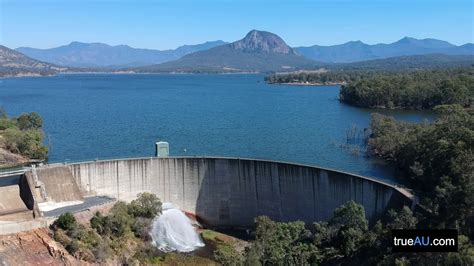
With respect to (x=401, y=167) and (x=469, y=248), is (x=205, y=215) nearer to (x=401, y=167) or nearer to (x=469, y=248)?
(x=401, y=167)

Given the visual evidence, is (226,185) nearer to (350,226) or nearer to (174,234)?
(174,234)

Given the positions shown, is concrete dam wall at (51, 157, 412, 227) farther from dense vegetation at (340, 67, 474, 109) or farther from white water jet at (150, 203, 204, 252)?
dense vegetation at (340, 67, 474, 109)

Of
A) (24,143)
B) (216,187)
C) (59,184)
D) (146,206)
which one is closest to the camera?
(146,206)

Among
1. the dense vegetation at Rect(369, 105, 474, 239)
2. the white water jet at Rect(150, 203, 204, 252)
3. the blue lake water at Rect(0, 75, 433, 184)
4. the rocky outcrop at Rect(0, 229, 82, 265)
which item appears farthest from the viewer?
the blue lake water at Rect(0, 75, 433, 184)

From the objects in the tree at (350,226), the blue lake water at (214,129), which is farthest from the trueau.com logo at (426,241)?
→ the blue lake water at (214,129)

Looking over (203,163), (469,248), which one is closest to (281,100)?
(203,163)

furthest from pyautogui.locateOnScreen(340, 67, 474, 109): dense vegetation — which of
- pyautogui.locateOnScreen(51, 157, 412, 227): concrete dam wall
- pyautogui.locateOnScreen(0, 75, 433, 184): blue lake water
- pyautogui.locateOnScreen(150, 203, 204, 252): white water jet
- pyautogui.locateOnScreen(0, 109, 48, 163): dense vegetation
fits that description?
pyautogui.locateOnScreen(150, 203, 204, 252): white water jet

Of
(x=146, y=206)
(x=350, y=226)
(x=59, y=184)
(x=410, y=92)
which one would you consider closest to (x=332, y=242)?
(x=350, y=226)

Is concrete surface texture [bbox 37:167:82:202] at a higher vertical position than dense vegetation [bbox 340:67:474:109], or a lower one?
lower
